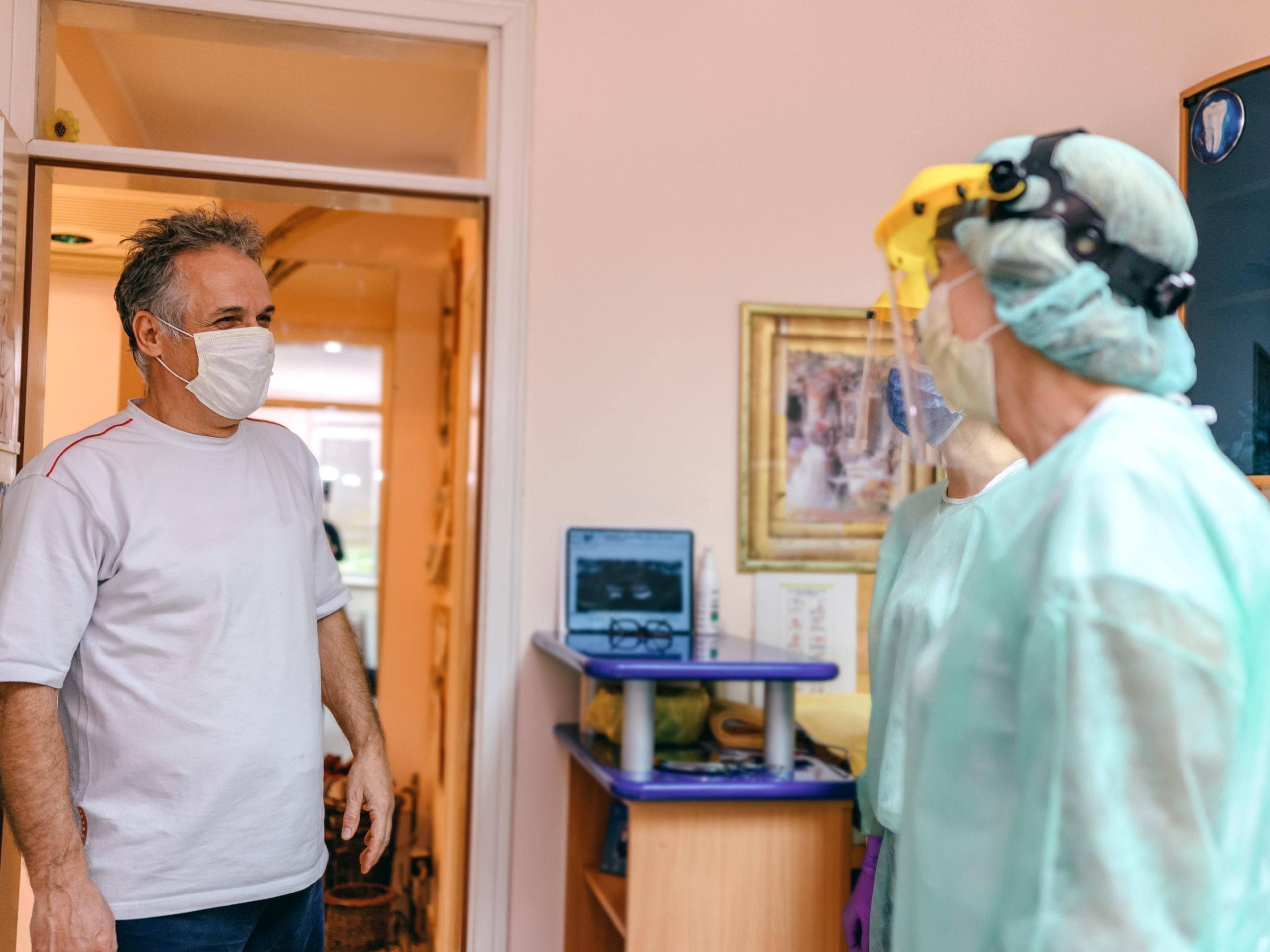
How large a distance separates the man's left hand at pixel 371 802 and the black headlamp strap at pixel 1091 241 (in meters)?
1.38

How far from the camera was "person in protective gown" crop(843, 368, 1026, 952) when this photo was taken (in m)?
1.73

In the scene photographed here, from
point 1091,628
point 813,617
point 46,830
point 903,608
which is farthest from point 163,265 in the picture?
point 813,617

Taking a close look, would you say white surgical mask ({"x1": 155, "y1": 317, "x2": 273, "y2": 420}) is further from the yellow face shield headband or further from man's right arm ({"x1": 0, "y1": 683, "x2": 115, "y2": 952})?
the yellow face shield headband

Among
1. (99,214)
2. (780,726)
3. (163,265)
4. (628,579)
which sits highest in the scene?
(99,214)

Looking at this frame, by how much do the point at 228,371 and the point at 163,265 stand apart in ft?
0.73

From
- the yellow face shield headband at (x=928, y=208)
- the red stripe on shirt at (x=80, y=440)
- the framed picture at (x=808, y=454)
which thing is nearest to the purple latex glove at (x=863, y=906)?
the framed picture at (x=808, y=454)

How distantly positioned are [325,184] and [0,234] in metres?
0.75

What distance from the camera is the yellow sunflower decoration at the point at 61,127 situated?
258cm

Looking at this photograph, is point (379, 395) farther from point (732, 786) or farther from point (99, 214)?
point (732, 786)

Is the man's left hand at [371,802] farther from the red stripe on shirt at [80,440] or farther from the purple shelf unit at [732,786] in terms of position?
the red stripe on shirt at [80,440]

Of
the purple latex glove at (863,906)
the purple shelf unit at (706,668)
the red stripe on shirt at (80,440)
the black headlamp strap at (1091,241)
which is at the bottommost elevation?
the purple latex glove at (863,906)

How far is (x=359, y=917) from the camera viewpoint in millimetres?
3586

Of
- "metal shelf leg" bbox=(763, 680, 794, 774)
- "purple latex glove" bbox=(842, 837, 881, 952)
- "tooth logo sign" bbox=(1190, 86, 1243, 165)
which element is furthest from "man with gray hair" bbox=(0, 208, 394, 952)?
"tooth logo sign" bbox=(1190, 86, 1243, 165)

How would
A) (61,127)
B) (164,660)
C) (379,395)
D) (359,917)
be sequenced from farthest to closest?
(379,395), (359,917), (61,127), (164,660)
